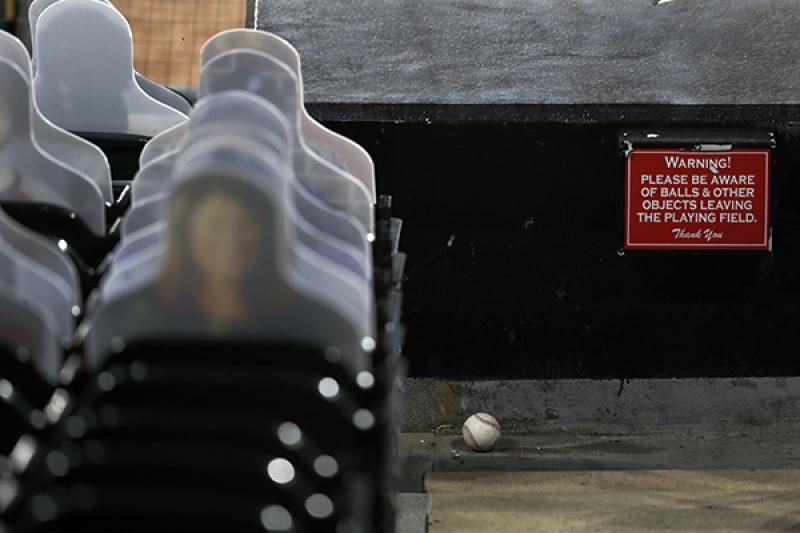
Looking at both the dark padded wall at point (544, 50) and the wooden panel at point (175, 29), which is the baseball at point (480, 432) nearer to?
the dark padded wall at point (544, 50)

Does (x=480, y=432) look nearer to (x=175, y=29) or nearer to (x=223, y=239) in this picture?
(x=175, y=29)

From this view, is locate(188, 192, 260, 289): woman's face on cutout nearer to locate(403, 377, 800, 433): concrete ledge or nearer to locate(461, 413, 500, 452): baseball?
locate(461, 413, 500, 452): baseball

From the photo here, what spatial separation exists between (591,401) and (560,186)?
0.88 m

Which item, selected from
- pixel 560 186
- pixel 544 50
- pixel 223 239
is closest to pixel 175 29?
pixel 544 50

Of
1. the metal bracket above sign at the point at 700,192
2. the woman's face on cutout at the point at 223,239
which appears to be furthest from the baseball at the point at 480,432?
the woman's face on cutout at the point at 223,239

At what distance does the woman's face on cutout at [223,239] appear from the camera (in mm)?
1668

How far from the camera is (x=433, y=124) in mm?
5629

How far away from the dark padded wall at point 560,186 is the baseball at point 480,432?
0.92 ft

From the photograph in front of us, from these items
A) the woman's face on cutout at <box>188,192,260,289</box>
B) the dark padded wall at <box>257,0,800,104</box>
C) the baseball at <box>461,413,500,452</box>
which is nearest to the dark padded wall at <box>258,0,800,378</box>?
the dark padded wall at <box>257,0,800,104</box>

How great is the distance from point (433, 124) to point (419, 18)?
0.67 metres

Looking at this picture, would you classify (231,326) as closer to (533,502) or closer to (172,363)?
(172,363)

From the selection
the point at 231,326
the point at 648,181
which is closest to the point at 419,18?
the point at 648,181

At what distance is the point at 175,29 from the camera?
7.52m

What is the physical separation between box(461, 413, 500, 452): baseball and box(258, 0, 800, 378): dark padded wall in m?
0.28
